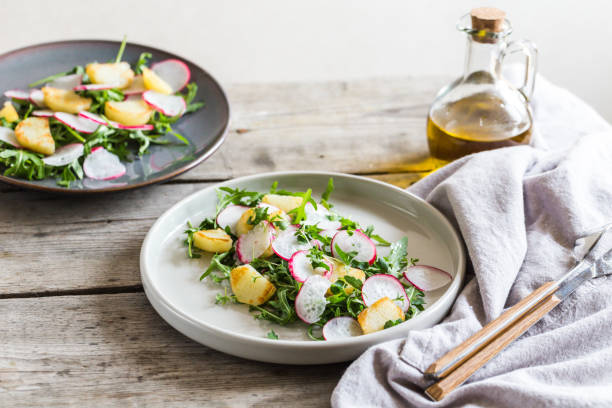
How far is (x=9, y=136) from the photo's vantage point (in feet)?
3.94

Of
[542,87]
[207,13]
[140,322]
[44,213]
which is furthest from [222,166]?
[207,13]

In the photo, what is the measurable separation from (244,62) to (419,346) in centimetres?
207

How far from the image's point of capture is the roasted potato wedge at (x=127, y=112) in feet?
4.16

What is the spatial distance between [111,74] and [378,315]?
80 centimetres

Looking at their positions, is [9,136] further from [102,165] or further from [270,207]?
[270,207]

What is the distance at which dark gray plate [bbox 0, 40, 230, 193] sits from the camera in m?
1.16

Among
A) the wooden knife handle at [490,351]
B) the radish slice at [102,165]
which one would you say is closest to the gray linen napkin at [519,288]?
the wooden knife handle at [490,351]

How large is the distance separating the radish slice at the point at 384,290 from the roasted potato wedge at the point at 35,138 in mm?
650

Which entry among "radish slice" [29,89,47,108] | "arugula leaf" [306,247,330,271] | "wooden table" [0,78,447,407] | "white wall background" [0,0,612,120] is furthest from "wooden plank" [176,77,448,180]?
"white wall background" [0,0,612,120]

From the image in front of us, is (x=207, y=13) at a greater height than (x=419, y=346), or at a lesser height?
lesser

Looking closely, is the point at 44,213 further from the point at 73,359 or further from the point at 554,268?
the point at 554,268

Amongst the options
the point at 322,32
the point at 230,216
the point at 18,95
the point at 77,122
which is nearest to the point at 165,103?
the point at 77,122

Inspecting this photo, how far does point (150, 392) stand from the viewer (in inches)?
31.8

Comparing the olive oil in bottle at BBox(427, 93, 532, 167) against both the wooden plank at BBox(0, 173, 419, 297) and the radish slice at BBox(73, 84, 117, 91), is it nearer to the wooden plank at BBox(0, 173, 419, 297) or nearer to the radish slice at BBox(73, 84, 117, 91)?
the wooden plank at BBox(0, 173, 419, 297)
